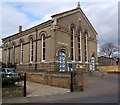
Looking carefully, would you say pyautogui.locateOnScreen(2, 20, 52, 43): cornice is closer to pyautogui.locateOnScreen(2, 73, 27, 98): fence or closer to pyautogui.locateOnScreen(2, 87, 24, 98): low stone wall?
pyautogui.locateOnScreen(2, 73, 27, 98): fence

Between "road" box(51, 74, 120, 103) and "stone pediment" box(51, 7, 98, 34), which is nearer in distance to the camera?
"road" box(51, 74, 120, 103)

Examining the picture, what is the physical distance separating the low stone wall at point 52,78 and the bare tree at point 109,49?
4924cm

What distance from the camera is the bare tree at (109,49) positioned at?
63312 millimetres

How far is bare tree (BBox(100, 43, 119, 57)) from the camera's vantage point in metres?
63.3

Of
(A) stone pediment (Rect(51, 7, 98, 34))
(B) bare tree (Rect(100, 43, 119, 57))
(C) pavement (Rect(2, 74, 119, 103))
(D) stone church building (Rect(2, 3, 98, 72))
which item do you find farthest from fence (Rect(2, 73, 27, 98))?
(B) bare tree (Rect(100, 43, 119, 57))

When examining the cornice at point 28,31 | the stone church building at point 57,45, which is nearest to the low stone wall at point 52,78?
the stone church building at point 57,45

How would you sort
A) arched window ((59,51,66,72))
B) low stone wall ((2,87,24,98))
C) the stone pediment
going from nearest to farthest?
low stone wall ((2,87,24,98)), the stone pediment, arched window ((59,51,66,72))

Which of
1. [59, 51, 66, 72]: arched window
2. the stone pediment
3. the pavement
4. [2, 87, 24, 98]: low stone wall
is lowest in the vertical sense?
the pavement

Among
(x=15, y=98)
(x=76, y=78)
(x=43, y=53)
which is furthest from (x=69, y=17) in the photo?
(x=15, y=98)

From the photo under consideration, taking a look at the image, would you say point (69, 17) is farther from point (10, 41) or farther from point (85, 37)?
point (10, 41)

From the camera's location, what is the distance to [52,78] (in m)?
17.8

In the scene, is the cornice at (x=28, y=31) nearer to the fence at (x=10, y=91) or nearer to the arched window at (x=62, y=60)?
the arched window at (x=62, y=60)

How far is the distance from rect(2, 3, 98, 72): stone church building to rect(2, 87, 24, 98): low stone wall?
33.8 ft

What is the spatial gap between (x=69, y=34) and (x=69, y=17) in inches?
121
